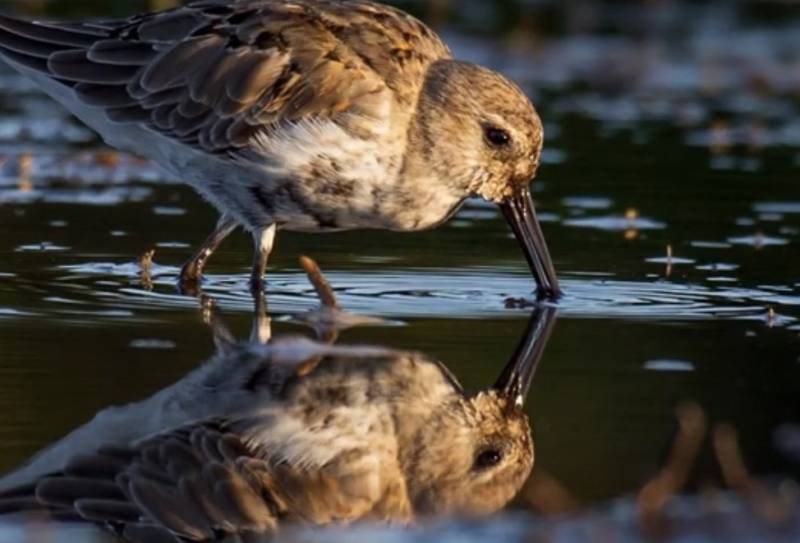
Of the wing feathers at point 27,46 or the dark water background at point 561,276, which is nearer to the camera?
the dark water background at point 561,276

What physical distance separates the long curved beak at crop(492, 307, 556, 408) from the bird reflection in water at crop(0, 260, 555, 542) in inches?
0.5

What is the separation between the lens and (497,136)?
27.7 feet

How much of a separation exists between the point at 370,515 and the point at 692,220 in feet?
18.8

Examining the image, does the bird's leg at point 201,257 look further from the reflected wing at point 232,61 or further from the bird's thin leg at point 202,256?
the reflected wing at point 232,61

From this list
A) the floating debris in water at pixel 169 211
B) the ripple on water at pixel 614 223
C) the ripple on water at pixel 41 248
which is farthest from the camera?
the floating debris in water at pixel 169 211

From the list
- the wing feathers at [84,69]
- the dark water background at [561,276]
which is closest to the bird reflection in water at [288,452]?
the dark water background at [561,276]

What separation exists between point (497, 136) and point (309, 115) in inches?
31.7

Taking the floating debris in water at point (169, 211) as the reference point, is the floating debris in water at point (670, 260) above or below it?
above

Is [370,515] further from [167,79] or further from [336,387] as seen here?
[167,79]

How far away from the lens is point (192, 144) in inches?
339

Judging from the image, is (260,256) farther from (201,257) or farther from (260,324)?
(260,324)

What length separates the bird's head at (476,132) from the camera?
8.37m

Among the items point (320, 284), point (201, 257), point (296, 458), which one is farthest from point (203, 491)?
point (201, 257)

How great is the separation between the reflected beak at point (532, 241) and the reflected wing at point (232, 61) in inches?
27.8
